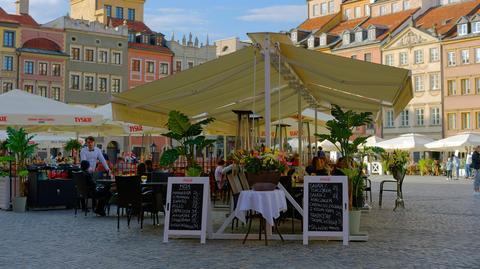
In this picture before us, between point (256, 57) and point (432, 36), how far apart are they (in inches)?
1929

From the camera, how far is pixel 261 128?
22516mm

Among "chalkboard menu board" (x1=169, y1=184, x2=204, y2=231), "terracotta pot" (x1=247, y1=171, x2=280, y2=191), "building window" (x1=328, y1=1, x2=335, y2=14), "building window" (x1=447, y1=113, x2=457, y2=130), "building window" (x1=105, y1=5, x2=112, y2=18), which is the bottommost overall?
"chalkboard menu board" (x1=169, y1=184, x2=204, y2=231)

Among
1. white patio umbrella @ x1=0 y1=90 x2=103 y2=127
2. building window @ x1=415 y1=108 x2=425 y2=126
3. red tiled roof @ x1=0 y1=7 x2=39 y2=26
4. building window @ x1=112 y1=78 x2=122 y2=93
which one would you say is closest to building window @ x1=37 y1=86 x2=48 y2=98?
red tiled roof @ x1=0 y1=7 x2=39 y2=26

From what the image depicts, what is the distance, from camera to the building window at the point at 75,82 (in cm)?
5872

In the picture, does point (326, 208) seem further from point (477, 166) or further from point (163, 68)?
point (163, 68)

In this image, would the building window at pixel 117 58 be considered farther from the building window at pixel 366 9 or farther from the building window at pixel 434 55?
the building window at pixel 434 55

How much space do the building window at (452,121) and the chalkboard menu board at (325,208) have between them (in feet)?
161

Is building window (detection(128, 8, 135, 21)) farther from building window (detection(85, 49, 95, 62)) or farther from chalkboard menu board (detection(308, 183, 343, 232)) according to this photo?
chalkboard menu board (detection(308, 183, 343, 232))

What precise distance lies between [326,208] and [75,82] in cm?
5165

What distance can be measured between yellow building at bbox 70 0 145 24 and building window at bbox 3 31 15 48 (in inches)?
489

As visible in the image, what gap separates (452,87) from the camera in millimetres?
56781

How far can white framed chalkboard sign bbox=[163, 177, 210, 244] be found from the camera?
1012 centimetres

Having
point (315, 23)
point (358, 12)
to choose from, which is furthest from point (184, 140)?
point (315, 23)

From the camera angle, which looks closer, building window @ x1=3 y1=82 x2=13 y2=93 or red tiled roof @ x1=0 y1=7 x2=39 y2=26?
building window @ x1=3 y1=82 x2=13 y2=93
